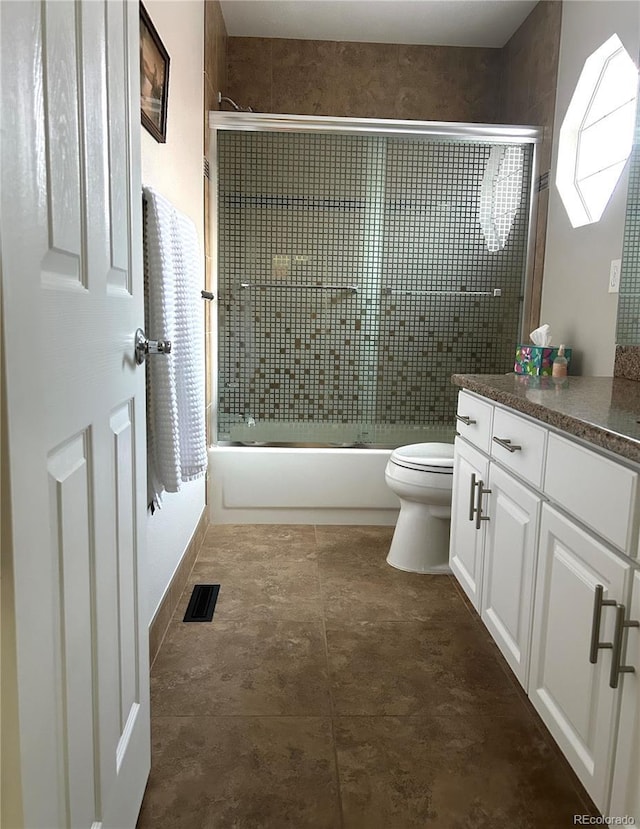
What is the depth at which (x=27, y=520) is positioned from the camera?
27.0 inches

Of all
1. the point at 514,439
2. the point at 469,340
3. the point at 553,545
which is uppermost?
the point at 469,340

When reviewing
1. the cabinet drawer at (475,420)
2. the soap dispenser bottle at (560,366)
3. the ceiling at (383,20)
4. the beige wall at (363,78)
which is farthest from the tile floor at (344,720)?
the ceiling at (383,20)

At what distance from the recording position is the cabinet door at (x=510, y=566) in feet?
4.82

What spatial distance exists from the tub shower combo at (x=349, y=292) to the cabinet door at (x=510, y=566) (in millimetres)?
1394

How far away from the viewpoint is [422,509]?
2562 mm

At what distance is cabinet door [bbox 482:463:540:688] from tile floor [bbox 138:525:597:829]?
8.4 inches

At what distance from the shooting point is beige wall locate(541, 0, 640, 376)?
229 cm

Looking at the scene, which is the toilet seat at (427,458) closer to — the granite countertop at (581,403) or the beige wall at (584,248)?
the granite countertop at (581,403)

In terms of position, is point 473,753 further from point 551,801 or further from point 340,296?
point 340,296

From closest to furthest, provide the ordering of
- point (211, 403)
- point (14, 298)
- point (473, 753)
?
point (14, 298) < point (473, 753) < point (211, 403)

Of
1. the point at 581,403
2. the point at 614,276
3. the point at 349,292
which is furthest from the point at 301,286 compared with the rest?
the point at 581,403

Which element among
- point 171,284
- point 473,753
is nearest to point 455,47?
point 171,284

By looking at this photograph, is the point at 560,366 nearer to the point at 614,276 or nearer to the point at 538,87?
the point at 614,276

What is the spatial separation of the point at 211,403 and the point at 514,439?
179 centimetres
